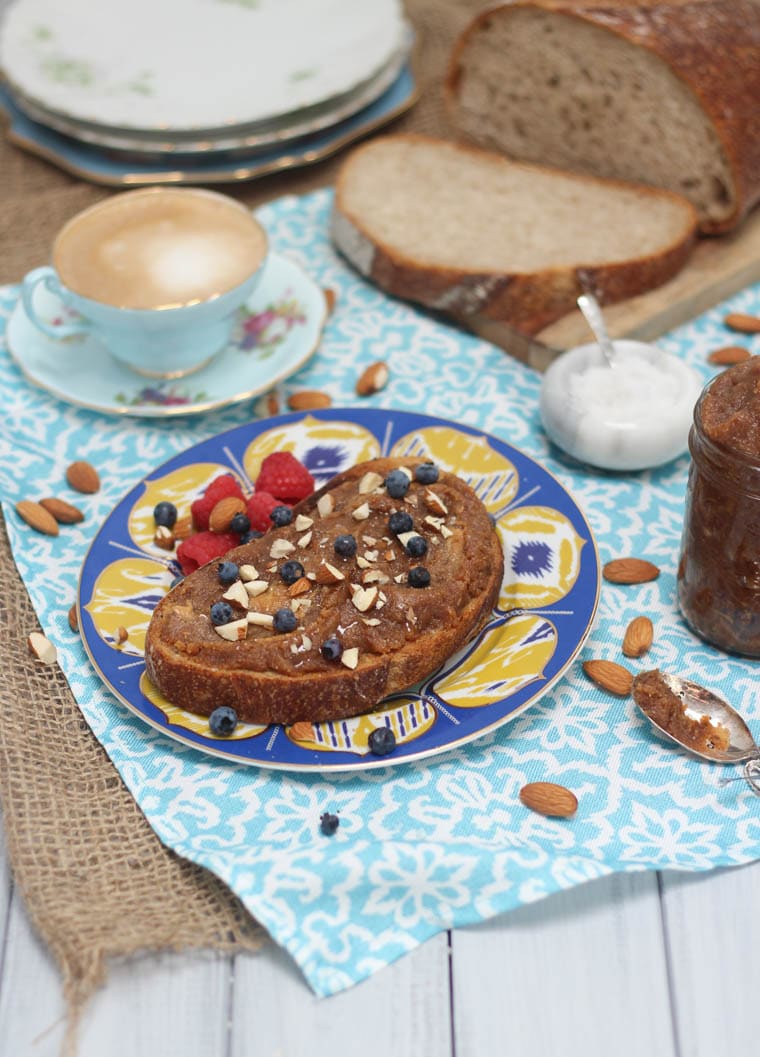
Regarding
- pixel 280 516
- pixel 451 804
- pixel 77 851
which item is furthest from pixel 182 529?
pixel 451 804

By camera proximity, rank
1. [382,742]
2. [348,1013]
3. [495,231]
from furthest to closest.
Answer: [495,231] → [382,742] → [348,1013]

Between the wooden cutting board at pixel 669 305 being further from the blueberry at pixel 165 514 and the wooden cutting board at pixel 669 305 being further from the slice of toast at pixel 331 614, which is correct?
the blueberry at pixel 165 514

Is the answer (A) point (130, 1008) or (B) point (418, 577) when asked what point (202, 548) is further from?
(A) point (130, 1008)

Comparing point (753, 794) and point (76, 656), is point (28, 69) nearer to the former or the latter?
point (76, 656)

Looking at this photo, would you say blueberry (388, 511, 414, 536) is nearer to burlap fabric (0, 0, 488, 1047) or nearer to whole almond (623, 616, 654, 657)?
whole almond (623, 616, 654, 657)

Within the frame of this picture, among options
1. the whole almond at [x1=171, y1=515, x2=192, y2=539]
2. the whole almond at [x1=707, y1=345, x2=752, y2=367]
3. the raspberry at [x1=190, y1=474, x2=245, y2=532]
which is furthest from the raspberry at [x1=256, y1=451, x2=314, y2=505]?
the whole almond at [x1=707, y1=345, x2=752, y2=367]

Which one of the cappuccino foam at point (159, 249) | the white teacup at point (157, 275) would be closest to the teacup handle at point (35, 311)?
the white teacup at point (157, 275)
